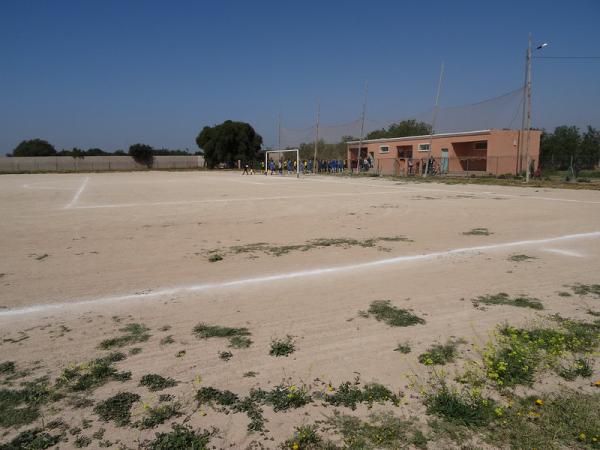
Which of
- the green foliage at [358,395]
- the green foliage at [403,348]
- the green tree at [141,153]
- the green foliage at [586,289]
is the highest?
the green tree at [141,153]

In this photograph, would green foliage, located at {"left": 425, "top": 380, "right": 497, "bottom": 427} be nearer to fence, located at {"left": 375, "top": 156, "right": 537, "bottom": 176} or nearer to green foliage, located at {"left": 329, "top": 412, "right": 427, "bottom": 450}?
green foliage, located at {"left": 329, "top": 412, "right": 427, "bottom": 450}

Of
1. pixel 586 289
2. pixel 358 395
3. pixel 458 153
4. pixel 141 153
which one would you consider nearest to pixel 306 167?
pixel 458 153

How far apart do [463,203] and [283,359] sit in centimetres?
1395

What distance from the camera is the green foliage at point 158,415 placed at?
2.88 m

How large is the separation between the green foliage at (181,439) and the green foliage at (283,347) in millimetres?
1145

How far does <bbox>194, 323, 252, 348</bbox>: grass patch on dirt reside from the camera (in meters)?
4.11

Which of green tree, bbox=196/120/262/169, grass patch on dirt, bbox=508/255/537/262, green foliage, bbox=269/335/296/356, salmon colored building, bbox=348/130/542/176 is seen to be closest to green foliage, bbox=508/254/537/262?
grass patch on dirt, bbox=508/255/537/262

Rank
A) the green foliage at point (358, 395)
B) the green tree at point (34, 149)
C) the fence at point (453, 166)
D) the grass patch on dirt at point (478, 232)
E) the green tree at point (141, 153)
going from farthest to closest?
the green tree at point (34, 149), the green tree at point (141, 153), the fence at point (453, 166), the grass patch on dirt at point (478, 232), the green foliage at point (358, 395)

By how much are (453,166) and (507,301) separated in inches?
1445

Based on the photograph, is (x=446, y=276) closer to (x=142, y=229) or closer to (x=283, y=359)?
(x=283, y=359)

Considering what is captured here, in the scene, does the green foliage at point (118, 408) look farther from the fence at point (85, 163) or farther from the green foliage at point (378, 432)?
the fence at point (85, 163)

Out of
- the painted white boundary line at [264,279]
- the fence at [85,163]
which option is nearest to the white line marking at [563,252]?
the painted white boundary line at [264,279]

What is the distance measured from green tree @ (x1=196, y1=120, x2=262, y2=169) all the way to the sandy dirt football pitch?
58403mm

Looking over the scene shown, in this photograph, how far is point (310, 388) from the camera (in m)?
3.33
